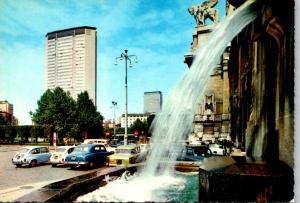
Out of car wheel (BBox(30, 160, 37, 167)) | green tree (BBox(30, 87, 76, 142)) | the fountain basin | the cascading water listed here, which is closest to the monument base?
the cascading water

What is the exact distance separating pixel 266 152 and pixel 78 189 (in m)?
3.66

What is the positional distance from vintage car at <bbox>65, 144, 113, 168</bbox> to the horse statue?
30.0 m

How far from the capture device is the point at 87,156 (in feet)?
56.0

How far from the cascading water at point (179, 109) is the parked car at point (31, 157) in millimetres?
11208

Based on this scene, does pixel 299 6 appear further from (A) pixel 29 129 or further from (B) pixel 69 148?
(A) pixel 29 129

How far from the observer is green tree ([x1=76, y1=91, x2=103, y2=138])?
51969mm

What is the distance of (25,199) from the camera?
5.12m

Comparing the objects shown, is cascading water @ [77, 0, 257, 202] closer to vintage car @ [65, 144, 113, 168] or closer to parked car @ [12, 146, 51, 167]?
vintage car @ [65, 144, 113, 168]

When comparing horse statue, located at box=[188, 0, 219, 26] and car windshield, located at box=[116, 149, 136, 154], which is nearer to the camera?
car windshield, located at box=[116, 149, 136, 154]

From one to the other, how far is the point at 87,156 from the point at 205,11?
32259 millimetres

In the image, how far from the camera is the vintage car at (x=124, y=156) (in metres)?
16.6

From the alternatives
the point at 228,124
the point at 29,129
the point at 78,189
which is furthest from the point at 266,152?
the point at 29,129

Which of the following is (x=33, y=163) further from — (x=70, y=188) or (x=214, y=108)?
(x=214, y=108)

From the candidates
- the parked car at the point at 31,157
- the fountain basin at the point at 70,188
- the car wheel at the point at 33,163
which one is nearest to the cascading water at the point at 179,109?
the fountain basin at the point at 70,188
